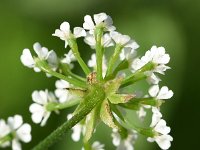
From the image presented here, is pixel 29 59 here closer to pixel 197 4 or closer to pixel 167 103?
pixel 167 103

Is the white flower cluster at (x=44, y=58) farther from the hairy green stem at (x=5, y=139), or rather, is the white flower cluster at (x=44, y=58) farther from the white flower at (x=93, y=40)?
the hairy green stem at (x=5, y=139)

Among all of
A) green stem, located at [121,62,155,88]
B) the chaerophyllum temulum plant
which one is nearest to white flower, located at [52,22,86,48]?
the chaerophyllum temulum plant

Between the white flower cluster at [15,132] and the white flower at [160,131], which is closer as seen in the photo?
the white flower at [160,131]

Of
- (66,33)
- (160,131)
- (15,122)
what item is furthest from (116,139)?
(66,33)

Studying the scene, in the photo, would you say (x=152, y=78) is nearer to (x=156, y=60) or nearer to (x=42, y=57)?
(x=156, y=60)

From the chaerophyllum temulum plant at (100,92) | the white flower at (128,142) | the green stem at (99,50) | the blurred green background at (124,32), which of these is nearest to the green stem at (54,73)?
the chaerophyllum temulum plant at (100,92)
